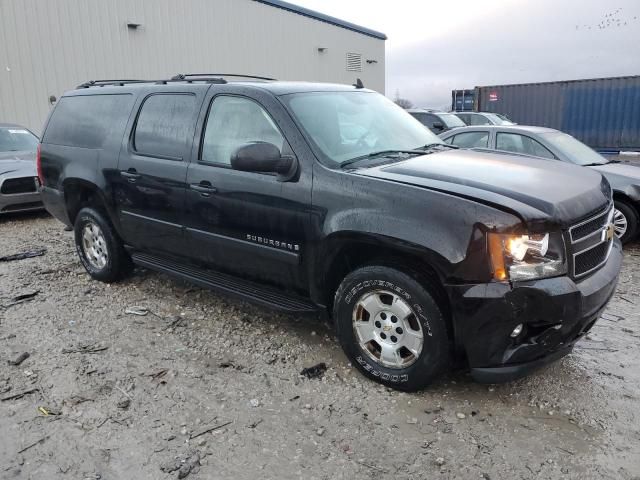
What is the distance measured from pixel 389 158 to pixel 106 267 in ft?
10.2

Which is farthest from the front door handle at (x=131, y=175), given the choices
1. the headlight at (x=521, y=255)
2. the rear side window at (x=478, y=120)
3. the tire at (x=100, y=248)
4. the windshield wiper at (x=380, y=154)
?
the rear side window at (x=478, y=120)

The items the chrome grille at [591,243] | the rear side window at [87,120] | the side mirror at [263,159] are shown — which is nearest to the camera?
the chrome grille at [591,243]

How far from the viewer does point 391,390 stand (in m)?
3.22

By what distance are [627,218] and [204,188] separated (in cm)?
520

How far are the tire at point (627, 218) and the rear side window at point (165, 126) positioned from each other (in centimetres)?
515

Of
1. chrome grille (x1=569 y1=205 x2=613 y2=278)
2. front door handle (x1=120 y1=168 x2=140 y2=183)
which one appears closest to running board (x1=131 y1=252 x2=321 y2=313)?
front door handle (x1=120 y1=168 x2=140 y2=183)

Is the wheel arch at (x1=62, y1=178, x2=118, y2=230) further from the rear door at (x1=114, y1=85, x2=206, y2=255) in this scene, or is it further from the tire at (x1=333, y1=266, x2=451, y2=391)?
the tire at (x1=333, y1=266, x2=451, y2=391)

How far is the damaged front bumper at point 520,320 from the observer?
2.70 metres

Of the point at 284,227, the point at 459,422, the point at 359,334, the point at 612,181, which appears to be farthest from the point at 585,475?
the point at 612,181

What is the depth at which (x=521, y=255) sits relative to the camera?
2.71 metres

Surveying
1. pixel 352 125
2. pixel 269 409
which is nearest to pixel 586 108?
pixel 352 125

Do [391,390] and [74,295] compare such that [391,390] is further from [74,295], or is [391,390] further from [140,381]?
[74,295]

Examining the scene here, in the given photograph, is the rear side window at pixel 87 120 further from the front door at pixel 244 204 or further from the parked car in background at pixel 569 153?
the parked car in background at pixel 569 153

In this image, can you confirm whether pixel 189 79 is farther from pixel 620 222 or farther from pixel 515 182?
pixel 620 222
